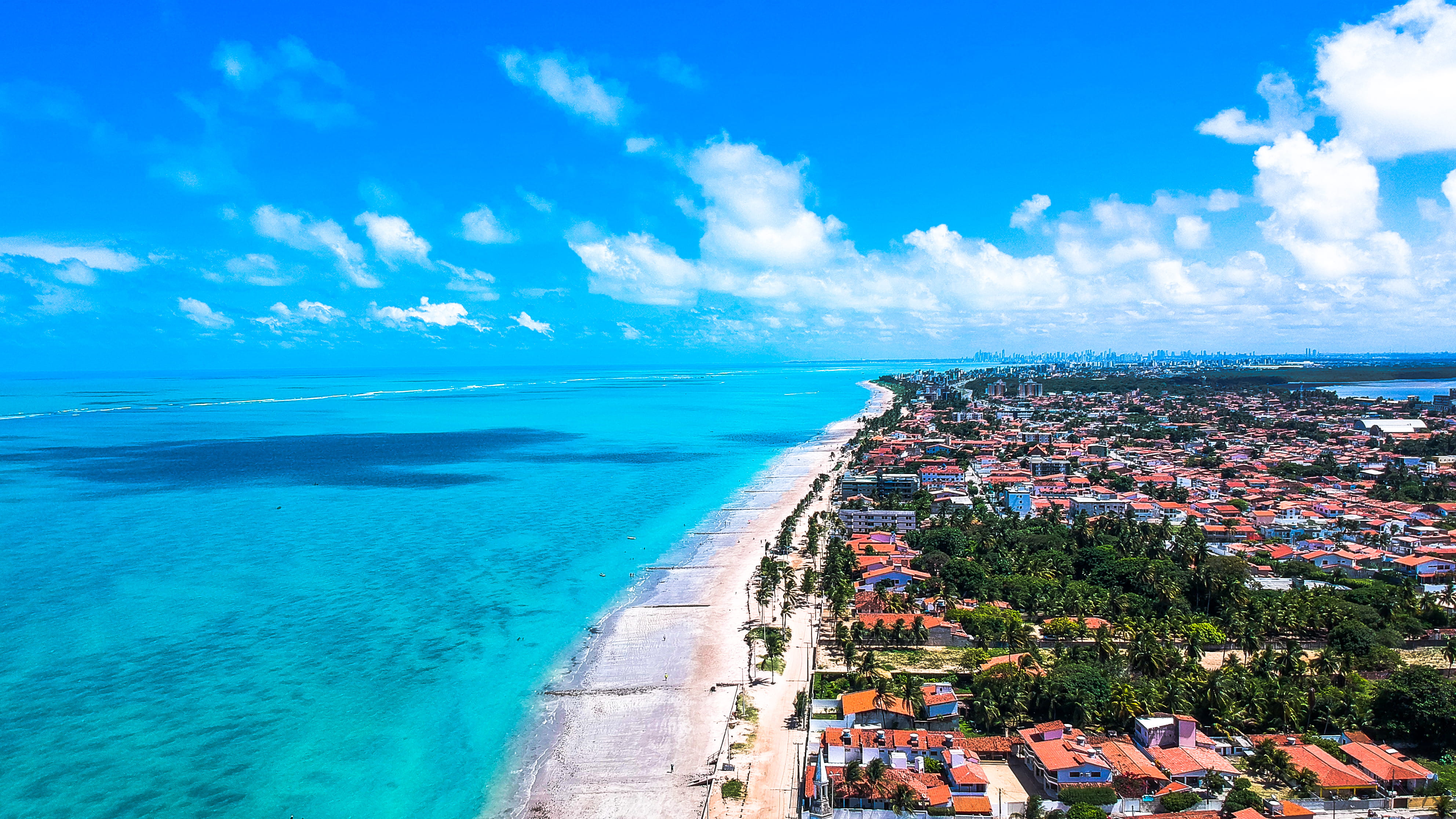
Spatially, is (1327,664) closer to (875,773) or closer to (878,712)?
(878,712)

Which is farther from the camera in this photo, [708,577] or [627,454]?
[627,454]

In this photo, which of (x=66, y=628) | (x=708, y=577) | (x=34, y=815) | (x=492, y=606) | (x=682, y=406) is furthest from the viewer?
(x=682, y=406)

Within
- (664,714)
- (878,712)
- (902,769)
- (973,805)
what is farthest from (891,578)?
(973,805)

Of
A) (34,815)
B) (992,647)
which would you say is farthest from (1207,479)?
(34,815)

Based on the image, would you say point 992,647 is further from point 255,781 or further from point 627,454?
point 627,454

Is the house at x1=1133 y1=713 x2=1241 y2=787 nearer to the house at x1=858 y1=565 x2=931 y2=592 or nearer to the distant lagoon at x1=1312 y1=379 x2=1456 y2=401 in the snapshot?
the house at x1=858 y1=565 x2=931 y2=592

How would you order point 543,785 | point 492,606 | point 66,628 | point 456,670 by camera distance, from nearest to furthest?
point 543,785, point 456,670, point 66,628, point 492,606

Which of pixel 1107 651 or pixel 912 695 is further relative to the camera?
pixel 1107 651

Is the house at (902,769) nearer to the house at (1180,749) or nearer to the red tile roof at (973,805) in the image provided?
the red tile roof at (973,805)
